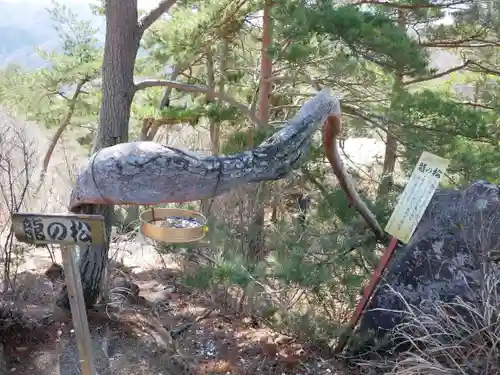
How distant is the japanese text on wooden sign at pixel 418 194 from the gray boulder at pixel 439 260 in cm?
35

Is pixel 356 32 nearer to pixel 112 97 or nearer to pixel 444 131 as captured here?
pixel 444 131

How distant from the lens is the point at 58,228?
190 centimetres

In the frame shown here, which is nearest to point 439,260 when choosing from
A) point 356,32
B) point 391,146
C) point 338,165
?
point 338,165

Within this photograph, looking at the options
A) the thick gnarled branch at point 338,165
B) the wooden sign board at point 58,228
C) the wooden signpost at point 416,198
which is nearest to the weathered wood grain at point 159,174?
the wooden sign board at point 58,228

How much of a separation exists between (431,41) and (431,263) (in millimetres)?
3944

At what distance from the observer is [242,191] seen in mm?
4363

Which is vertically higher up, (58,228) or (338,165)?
(338,165)

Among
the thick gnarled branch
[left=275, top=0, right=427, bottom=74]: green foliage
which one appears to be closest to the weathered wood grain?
the thick gnarled branch

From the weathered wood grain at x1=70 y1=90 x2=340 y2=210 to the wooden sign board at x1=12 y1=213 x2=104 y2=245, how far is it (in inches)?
8.7

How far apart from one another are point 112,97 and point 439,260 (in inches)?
88.3

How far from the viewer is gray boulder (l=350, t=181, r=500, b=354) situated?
9.46 feet

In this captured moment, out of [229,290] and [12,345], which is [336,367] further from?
[12,345]

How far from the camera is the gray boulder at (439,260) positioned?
2885mm

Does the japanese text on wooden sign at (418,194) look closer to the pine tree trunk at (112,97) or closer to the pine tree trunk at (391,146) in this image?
the pine tree trunk at (391,146)
